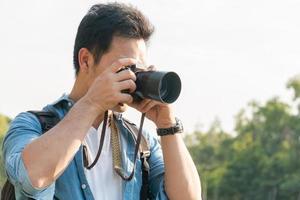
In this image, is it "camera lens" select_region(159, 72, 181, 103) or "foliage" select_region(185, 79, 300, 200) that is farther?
"foliage" select_region(185, 79, 300, 200)

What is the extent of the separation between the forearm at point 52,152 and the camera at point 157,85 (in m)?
0.26

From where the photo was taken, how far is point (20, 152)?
2.45m

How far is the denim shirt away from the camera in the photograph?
245 cm

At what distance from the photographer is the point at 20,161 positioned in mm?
2422

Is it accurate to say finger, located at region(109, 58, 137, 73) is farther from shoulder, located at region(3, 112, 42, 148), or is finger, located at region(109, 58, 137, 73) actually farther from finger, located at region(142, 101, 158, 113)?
shoulder, located at region(3, 112, 42, 148)

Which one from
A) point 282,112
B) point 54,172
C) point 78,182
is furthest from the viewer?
point 282,112

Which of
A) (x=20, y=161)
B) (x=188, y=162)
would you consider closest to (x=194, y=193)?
(x=188, y=162)

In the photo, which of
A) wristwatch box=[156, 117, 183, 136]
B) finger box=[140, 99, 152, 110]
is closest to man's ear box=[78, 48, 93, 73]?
finger box=[140, 99, 152, 110]

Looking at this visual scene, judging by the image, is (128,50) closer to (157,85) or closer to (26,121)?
(157,85)

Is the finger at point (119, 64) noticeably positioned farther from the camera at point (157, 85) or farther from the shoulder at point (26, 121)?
the shoulder at point (26, 121)

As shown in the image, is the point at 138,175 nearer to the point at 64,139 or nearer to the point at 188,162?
the point at 188,162

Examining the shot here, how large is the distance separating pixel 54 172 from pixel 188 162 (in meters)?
0.60

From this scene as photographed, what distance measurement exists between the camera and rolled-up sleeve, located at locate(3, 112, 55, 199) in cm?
35

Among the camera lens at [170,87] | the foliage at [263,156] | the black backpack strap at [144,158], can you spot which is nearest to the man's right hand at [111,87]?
the camera lens at [170,87]
